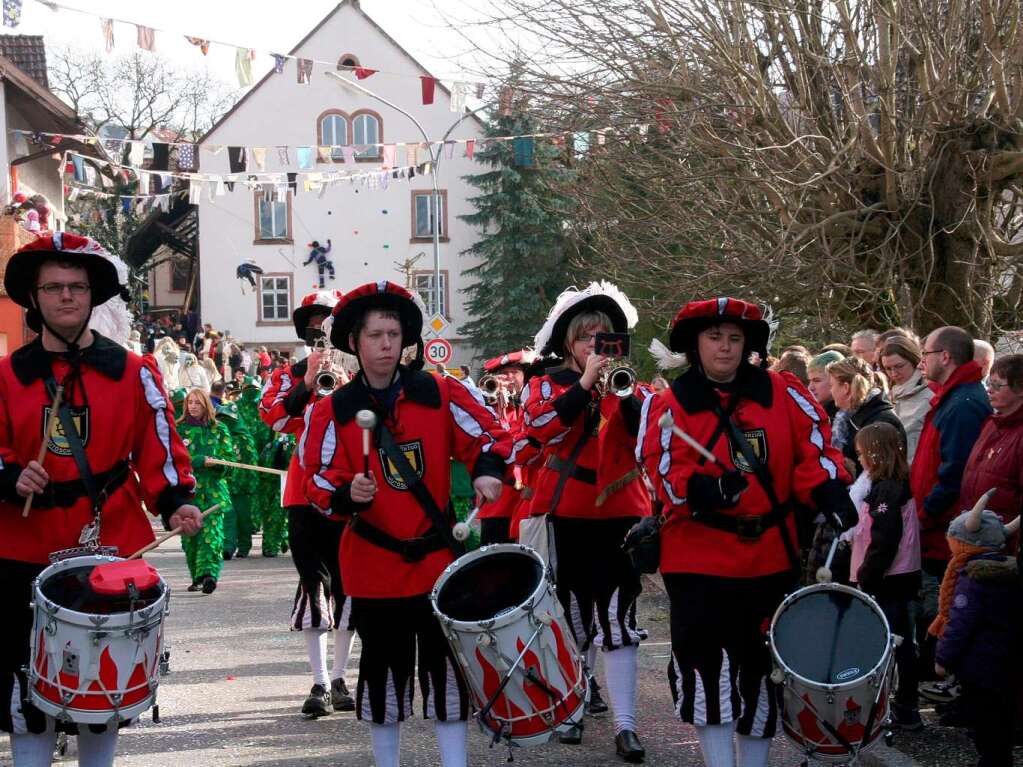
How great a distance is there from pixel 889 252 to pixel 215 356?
2592cm

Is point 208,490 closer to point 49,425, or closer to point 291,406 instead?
point 291,406

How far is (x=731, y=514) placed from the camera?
5.30 m

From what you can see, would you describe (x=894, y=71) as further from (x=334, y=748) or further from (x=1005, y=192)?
(x=334, y=748)

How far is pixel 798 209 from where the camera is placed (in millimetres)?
13250

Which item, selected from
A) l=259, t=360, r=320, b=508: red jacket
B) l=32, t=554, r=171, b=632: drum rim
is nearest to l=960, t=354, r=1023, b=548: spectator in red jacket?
l=259, t=360, r=320, b=508: red jacket

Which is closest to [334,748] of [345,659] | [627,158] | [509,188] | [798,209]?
[345,659]

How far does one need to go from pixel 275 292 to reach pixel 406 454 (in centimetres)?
4668

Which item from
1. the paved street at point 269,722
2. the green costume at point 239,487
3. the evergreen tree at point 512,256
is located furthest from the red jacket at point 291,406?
the evergreen tree at point 512,256

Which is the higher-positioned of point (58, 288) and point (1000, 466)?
point (58, 288)

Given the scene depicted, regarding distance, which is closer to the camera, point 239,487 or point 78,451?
point 78,451

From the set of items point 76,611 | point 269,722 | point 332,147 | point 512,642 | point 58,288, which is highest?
point 332,147

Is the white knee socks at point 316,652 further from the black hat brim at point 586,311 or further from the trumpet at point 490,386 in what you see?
the trumpet at point 490,386

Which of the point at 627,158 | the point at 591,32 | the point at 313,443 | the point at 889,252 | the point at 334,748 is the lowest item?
the point at 334,748

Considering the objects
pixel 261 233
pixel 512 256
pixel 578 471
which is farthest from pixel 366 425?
pixel 261 233
